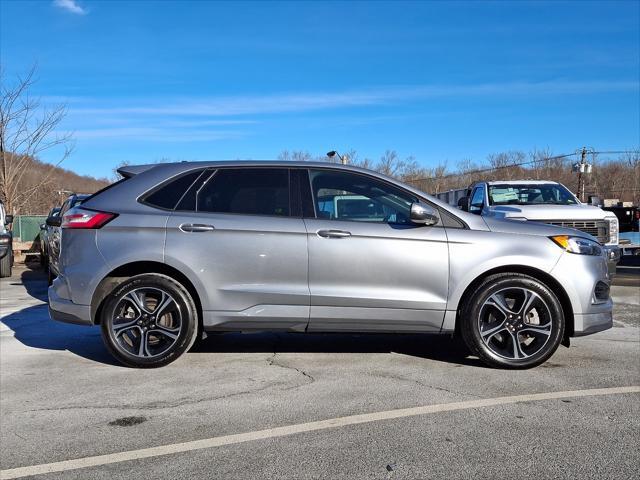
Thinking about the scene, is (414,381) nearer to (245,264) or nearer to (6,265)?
(245,264)

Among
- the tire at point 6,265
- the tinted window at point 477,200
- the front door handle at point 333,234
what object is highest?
the tinted window at point 477,200

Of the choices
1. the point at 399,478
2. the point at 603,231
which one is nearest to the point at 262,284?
the point at 399,478

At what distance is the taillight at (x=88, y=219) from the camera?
492 centimetres

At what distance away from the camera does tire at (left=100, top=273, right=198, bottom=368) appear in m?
4.89

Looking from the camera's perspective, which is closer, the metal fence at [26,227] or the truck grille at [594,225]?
the truck grille at [594,225]

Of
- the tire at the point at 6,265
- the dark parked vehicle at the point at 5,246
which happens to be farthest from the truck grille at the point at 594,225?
the tire at the point at 6,265

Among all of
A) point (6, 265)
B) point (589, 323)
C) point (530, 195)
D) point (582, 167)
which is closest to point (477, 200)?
point (530, 195)

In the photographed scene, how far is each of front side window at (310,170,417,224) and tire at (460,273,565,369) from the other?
963 millimetres

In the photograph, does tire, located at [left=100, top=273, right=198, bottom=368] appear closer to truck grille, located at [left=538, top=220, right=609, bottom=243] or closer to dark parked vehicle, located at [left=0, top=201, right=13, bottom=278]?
truck grille, located at [left=538, top=220, right=609, bottom=243]

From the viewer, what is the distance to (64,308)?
501 centimetres

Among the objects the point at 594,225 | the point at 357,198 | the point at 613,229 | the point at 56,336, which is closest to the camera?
the point at 357,198

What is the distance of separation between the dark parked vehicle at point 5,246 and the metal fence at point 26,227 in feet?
24.3

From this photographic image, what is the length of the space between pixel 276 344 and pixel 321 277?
1.39 m

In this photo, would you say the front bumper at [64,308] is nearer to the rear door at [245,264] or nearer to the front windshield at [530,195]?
the rear door at [245,264]
